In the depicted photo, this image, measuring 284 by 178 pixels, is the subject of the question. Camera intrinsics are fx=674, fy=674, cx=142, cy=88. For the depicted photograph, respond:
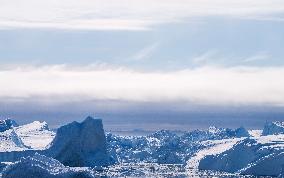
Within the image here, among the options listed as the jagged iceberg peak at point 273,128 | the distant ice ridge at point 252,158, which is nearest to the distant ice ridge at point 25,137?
the distant ice ridge at point 252,158

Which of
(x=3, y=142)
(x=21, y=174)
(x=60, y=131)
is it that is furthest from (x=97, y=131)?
(x=21, y=174)

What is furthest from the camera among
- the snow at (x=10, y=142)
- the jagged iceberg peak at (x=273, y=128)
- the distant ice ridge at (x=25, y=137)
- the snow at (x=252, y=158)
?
the jagged iceberg peak at (x=273, y=128)

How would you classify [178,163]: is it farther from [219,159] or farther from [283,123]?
[283,123]

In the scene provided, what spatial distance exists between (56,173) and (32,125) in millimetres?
104229

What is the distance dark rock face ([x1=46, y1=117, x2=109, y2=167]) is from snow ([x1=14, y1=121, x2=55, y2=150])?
1085cm

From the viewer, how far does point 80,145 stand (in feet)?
435

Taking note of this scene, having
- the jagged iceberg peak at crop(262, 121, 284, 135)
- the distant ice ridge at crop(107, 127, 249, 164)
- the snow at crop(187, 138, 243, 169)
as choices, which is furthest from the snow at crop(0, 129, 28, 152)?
the jagged iceberg peak at crop(262, 121, 284, 135)

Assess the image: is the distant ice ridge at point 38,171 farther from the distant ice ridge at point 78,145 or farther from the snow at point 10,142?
the distant ice ridge at point 78,145

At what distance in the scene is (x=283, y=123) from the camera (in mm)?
179000

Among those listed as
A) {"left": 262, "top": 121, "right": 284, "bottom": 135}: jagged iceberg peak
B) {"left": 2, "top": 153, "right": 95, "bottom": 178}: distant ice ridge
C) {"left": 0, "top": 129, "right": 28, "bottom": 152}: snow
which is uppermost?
{"left": 262, "top": 121, "right": 284, "bottom": 135}: jagged iceberg peak

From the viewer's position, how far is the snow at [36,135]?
148m

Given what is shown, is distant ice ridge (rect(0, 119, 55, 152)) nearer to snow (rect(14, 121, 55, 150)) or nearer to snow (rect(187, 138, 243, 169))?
snow (rect(14, 121, 55, 150))

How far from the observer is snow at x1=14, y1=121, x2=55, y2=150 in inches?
5843

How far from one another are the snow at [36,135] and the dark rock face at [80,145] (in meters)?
10.9
